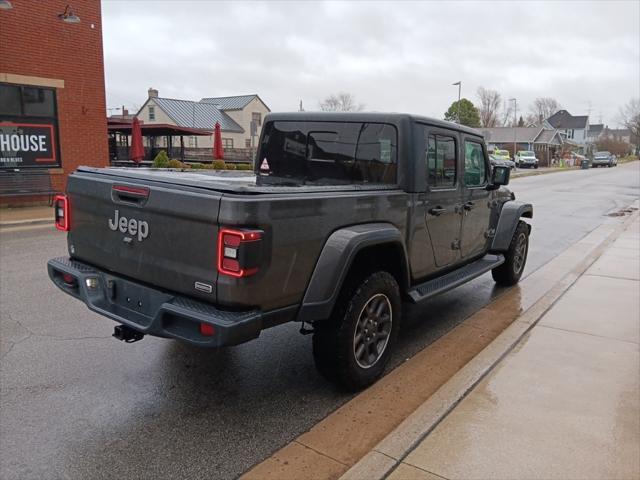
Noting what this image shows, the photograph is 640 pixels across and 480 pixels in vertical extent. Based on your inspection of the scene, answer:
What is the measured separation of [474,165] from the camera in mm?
5488

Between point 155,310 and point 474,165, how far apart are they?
359 centimetres

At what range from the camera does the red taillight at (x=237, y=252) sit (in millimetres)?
2816

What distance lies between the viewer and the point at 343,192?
3.51m

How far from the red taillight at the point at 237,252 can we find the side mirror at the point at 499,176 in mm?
3587

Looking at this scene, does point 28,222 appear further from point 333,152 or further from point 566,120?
point 566,120

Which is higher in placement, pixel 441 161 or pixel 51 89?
pixel 51 89

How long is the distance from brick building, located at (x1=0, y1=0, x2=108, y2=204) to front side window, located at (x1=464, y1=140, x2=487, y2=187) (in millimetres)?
11341

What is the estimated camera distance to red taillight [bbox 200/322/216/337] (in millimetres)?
2894

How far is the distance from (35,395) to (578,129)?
126135 millimetres

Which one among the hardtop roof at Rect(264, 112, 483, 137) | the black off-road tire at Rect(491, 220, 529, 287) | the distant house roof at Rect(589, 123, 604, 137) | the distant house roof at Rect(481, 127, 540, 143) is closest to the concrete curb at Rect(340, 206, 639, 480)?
the black off-road tire at Rect(491, 220, 529, 287)

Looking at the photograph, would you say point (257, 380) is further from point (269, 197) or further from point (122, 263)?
point (269, 197)

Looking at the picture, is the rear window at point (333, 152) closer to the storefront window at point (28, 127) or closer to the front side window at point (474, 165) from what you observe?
the front side window at point (474, 165)

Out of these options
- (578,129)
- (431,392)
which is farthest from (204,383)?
(578,129)

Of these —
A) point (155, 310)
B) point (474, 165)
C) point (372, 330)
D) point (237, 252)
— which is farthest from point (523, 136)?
A: point (237, 252)
